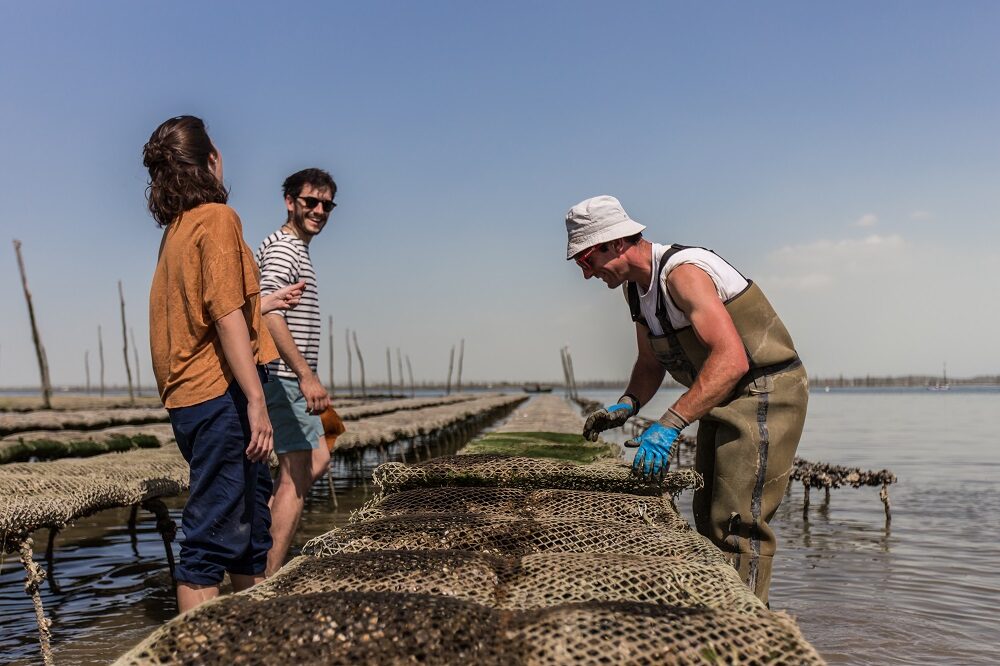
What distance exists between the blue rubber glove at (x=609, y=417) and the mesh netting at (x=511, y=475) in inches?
7.3

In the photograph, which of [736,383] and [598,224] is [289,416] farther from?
[736,383]

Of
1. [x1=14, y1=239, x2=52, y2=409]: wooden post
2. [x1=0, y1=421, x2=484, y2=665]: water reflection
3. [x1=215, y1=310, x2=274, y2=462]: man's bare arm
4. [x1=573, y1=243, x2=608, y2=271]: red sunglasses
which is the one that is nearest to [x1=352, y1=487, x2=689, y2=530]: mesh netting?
[x1=215, y1=310, x2=274, y2=462]: man's bare arm

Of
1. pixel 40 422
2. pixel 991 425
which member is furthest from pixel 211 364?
pixel 991 425

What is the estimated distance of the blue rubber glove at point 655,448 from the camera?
3.09m

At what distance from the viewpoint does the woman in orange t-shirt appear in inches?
106

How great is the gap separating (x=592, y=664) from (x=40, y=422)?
17110 mm

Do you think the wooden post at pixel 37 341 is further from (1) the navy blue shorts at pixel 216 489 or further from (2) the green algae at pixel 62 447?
(1) the navy blue shorts at pixel 216 489

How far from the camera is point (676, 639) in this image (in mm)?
1686

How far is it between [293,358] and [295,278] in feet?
1.75

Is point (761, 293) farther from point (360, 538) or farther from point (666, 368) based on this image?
point (360, 538)

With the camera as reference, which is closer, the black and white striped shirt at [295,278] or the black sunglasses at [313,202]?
the black and white striped shirt at [295,278]

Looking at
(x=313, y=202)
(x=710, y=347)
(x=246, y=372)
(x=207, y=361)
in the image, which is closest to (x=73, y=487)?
(x=313, y=202)

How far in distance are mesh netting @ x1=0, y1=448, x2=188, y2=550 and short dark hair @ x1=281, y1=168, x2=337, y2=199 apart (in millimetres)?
Result: 2006

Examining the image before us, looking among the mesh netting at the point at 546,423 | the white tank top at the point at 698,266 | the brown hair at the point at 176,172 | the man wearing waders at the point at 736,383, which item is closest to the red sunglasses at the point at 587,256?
the man wearing waders at the point at 736,383
